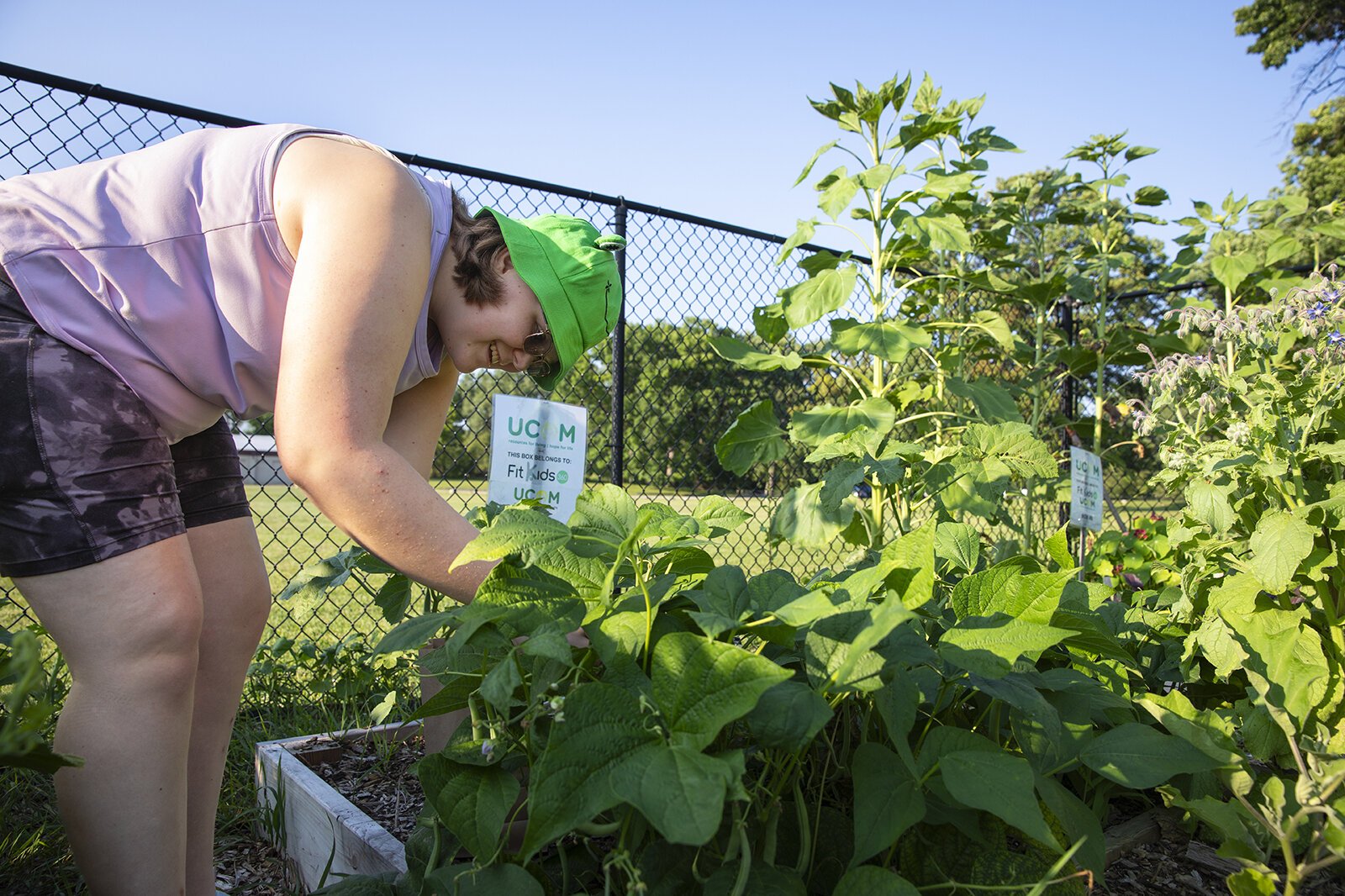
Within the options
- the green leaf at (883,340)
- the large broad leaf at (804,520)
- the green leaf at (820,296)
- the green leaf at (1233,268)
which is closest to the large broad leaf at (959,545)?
the large broad leaf at (804,520)

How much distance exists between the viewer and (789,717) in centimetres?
75

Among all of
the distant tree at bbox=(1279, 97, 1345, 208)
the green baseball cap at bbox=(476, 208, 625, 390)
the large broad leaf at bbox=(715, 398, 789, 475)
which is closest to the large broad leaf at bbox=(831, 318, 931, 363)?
the large broad leaf at bbox=(715, 398, 789, 475)

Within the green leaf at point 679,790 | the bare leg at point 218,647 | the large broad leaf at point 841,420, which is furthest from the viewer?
the large broad leaf at point 841,420

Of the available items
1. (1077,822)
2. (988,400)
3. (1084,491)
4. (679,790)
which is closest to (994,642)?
(1077,822)

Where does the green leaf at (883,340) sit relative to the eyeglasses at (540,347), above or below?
above

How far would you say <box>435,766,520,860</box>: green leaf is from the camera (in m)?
0.85

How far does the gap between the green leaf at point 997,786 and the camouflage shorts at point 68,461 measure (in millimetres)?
986

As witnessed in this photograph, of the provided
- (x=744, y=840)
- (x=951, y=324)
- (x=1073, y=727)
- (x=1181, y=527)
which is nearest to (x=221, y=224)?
(x=744, y=840)

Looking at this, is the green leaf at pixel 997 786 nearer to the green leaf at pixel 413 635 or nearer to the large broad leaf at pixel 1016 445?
the green leaf at pixel 413 635

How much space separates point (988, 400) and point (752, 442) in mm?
841

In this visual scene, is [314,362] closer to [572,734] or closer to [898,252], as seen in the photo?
[572,734]

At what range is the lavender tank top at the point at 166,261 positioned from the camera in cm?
118

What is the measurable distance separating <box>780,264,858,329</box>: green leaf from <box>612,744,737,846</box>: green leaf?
2.37 metres

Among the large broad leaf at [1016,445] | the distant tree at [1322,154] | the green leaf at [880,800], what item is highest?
the distant tree at [1322,154]
